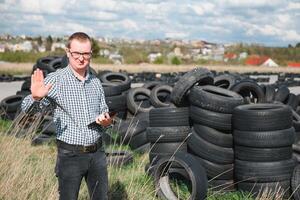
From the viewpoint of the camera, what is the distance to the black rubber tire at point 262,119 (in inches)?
281

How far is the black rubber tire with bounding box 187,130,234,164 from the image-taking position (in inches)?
296

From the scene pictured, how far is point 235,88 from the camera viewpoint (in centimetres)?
1072

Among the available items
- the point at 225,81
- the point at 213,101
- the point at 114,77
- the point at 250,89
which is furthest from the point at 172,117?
the point at 114,77

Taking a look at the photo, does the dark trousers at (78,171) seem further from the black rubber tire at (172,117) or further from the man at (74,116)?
the black rubber tire at (172,117)

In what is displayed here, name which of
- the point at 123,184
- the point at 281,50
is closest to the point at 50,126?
the point at 123,184

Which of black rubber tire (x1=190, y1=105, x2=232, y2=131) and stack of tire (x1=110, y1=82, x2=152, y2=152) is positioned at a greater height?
black rubber tire (x1=190, y1=105, x2=232, y2=131)

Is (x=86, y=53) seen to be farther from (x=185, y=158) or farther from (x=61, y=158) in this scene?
(x=185, y=158)

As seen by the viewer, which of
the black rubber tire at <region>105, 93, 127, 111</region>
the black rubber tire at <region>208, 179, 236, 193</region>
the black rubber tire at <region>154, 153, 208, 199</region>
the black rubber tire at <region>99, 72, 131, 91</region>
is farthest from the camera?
the black rubber tire at <region>99, 72, 131, 91</region>

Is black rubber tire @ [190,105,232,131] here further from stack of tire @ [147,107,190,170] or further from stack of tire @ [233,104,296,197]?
stack of tire @ [147,107,190,170]

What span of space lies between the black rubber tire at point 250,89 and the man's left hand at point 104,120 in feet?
22.1

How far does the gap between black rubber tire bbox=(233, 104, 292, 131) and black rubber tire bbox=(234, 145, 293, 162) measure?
11.9 inches

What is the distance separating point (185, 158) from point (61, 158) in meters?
2.81

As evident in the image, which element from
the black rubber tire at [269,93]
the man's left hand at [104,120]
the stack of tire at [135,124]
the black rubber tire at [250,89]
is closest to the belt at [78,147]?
the man's left hand at [104,120]

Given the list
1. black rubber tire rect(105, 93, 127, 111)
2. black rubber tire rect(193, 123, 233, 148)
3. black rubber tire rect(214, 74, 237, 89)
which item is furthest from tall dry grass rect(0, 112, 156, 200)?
black rubber tire rect(105, 93, 127, 111)
